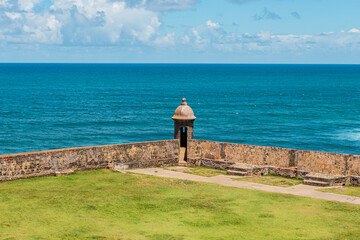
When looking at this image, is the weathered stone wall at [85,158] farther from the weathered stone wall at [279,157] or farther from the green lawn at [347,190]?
the green lawn at [347,190]

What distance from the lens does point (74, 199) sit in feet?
54.4

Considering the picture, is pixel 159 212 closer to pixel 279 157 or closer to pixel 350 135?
pixel 279 157

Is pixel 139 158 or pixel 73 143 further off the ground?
pixel 139 158

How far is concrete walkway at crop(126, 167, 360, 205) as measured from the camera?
714 inches

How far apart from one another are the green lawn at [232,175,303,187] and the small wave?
40.4 m

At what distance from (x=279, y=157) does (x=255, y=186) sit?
3417 millimetres

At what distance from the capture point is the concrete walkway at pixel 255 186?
18.1 metres

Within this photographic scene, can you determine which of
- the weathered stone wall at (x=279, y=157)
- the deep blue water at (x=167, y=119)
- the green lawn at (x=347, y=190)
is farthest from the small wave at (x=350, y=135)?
the green lawn at (x=347, y=190)

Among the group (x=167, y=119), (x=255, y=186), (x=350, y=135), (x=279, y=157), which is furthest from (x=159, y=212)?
(x=167, y=119)

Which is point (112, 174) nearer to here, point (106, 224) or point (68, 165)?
point (68, 165)

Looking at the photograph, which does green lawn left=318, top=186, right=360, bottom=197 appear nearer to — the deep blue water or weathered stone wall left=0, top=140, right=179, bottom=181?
weathered stone wall left=0, top=140, right=179, bottom=181

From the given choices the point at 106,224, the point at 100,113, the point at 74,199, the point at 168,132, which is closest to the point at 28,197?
the point at 74,199

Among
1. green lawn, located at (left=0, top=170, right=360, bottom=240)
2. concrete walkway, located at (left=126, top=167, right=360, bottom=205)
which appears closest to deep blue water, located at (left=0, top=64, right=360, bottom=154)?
concrete walkway, located at (left=126, top=167, right=360, bottom=205)

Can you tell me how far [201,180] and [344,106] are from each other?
3028 inches
